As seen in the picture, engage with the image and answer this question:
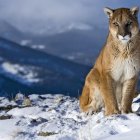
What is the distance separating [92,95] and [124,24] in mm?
2262

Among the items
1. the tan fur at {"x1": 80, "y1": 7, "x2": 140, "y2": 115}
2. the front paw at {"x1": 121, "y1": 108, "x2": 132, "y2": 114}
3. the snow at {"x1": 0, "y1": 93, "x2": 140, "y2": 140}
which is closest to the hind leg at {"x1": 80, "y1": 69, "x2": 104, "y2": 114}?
the tan fur at {"x1": 80, "y1": 7, "x2": 140, "y2": 115}

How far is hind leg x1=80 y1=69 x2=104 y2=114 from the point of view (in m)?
17.3

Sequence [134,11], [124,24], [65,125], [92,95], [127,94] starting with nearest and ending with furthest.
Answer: [65,125] < [124,24] < [134,11] < [127,94] < [92,95]

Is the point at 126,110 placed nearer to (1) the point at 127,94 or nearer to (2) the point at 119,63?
(1) the point at 127,94

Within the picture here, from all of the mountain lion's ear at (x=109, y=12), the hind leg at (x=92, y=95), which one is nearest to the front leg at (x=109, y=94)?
the hind leg at (x=92, y=95)

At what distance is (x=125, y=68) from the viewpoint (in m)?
16.4

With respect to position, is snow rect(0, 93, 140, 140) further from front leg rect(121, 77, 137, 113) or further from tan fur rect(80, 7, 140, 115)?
tan fur rect(80, 7, 140, 115)

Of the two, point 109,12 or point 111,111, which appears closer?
point 111,111

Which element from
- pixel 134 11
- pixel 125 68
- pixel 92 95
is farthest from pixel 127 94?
pixel 134 11

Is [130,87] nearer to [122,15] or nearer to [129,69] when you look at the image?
[129,69]

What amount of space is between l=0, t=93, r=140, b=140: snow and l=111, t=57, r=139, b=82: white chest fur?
0.90m

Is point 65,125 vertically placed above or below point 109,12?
below

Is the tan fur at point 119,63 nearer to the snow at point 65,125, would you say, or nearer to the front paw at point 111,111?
the front paw at point 111,111

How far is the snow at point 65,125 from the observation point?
1349 centimetres
